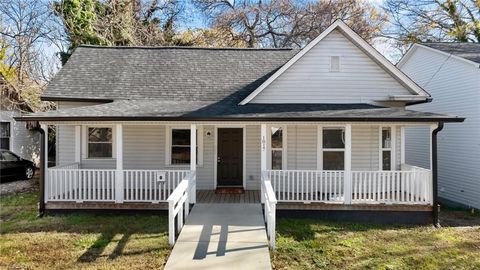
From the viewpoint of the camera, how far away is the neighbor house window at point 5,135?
61.8ft

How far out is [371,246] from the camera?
7824 mm

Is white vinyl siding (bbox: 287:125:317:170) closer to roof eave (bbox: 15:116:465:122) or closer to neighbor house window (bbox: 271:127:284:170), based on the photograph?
neighbor house window (bbox: 271:127:284:170)

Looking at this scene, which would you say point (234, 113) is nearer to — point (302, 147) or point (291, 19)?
point (302, 147)

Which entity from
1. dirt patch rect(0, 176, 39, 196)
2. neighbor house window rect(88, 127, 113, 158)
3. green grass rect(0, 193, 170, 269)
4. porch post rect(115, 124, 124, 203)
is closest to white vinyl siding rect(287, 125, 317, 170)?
green grass rect(0, 193, 170, 269)

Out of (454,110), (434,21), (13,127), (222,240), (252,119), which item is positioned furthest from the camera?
(434,21)

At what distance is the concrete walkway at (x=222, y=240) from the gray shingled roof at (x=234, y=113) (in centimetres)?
245

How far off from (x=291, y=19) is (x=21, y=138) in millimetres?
20149

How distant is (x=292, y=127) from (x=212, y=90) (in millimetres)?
3095

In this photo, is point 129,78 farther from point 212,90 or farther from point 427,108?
point 427,108

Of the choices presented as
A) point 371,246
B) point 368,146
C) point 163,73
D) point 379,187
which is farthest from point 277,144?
point 163,73

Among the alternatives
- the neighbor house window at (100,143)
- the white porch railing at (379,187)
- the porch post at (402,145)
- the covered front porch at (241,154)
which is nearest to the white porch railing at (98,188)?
the covered front porch at (241,154)

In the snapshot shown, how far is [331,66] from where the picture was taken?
463 inches

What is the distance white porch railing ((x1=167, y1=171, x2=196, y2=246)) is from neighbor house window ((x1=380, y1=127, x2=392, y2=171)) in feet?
20.3

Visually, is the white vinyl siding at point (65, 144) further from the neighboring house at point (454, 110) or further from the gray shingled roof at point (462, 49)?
the gray shingled roof at point (462, 49)
